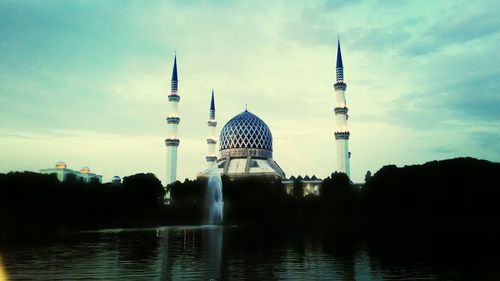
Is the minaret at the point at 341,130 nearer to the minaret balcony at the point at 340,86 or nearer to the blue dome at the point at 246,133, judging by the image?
the minaret balcony at the point at 340,86

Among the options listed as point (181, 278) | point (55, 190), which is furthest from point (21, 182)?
point (181, 278)

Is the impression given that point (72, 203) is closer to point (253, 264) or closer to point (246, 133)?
point (253, 264)

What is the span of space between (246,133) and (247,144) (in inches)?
95.5

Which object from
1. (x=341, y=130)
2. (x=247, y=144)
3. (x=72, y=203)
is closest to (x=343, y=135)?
(x=341, y=130)

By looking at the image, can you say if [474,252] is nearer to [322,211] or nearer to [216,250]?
[216,250]

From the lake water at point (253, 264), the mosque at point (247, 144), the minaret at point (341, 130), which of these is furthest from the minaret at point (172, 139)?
the lake water at point (253, 264)

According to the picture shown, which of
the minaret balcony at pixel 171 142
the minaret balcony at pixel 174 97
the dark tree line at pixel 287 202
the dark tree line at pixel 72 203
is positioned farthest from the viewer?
the minaret balcony at pixel 174 97

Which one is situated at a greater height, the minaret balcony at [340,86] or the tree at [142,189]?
the minaret balcony at [340,86]

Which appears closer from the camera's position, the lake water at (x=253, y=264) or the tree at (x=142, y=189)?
the lake water at (x=253, y=264)

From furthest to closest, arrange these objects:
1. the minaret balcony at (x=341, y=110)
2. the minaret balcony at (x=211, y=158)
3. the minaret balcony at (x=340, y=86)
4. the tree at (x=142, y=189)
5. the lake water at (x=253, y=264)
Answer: the minaret balcony at (x=211, y=158) < the minaret balcony at (x=340, y=86) < the minaret balcony at (x=341, y=110) < the tree at (x=142, y=189) < the lake water at (x=253, y=264)

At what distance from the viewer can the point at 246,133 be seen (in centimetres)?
9500

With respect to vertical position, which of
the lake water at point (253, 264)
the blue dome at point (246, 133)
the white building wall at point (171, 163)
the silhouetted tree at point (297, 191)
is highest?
the blue dome at point (246, 133)

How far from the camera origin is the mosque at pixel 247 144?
269 ft

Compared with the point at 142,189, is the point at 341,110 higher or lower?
higher
